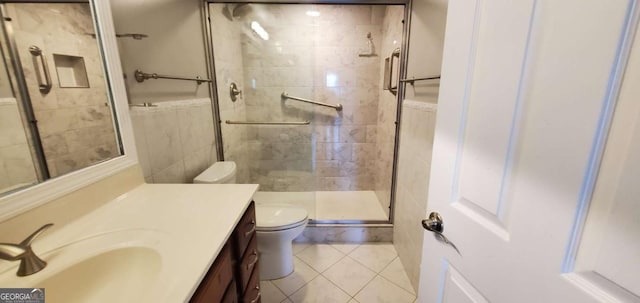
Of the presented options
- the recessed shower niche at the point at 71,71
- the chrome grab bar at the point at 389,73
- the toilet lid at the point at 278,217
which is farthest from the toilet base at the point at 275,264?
the chrome grab bar at the point at 389,73

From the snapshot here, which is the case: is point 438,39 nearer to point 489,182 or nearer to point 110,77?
point 489,182

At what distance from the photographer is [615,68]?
0.34 m

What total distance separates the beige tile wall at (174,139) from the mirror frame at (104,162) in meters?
0.08

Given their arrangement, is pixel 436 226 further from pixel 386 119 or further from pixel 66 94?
pixel 386 119

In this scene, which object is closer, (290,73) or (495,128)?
(495,128)

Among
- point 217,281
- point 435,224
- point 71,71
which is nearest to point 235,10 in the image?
point 71,71

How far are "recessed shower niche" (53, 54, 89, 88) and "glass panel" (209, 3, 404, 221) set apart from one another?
1.14 metres

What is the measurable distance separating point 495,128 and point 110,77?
134 cm

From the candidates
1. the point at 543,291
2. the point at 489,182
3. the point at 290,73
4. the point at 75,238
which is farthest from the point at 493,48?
the point at 290,73

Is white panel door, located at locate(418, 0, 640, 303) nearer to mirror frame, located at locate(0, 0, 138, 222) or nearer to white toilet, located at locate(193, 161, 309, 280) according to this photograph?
white toilet, located at locate(193, 161, 309, 280)

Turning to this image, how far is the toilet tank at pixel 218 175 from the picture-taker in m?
1.51

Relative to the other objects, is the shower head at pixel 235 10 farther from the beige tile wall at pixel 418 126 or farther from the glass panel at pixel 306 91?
the beige tile wall at pixel 418 126

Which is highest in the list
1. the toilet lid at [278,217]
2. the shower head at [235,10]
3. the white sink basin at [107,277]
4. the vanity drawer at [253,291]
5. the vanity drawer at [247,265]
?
the shower head at [235,10]

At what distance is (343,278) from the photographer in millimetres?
1715
